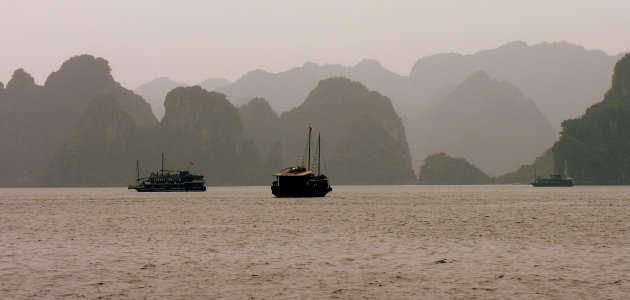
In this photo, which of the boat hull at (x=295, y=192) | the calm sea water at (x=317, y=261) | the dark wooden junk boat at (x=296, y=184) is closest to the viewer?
the calm sea water at (x=317, y=261)

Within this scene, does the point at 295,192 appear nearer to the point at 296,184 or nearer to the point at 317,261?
the point at 296,184

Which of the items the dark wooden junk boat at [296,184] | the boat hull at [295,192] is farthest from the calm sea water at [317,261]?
the boat hull at [295,192]

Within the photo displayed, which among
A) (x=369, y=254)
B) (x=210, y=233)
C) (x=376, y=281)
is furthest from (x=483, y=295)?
(x=210, y=233)

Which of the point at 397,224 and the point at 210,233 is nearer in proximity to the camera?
the point at 210,233

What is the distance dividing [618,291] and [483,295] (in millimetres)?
5880

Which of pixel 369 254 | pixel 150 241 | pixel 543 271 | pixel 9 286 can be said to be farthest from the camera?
pixel 150 241

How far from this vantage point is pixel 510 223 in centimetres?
7456

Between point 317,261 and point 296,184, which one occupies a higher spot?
point 296,184

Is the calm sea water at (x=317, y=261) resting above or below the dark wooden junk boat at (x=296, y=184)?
below

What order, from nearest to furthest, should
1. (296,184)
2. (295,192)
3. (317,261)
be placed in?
1. (317,261)
2. (295,192)
3. (296,184)

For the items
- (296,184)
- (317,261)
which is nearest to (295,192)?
(296,184)

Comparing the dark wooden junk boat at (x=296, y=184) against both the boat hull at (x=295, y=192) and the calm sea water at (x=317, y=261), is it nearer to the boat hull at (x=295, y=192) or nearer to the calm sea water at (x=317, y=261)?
the boat hull at (x=295, y=192)

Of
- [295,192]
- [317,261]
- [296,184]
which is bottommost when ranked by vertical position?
[317,261]

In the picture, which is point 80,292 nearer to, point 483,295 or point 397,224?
point 483,295
